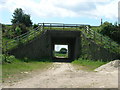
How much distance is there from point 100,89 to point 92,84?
877 millimetres

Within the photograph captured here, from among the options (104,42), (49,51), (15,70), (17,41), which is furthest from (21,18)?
(15,70)

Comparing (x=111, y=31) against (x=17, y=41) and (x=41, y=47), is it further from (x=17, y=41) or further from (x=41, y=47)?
(x=17, y=41)

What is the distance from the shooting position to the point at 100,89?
9031 mm

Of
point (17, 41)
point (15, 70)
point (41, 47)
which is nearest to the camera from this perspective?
point (15, 70)

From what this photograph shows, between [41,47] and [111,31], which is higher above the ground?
[111,31]

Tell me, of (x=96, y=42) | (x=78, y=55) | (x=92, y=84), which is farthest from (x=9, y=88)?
(x=78, y=55)

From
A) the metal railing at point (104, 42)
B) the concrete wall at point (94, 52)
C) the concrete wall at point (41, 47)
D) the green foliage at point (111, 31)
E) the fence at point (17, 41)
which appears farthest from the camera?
the green foliage at point (111, 31)

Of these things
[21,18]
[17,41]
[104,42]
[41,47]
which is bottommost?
[41,47]

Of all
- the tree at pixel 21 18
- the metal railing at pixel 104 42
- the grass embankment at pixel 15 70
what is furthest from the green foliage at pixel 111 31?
the tree at pixel 21 18

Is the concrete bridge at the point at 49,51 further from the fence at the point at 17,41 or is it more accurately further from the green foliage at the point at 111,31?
the green foliage at the point at 111,31

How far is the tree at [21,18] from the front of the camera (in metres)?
43.9

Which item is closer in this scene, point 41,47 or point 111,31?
point 41,47

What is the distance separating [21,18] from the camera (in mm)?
44375

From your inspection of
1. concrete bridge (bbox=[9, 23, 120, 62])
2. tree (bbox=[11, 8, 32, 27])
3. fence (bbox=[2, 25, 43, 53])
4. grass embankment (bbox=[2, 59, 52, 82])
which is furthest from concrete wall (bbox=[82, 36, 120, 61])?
tree (bbox=[11, 8, 32, 27])
